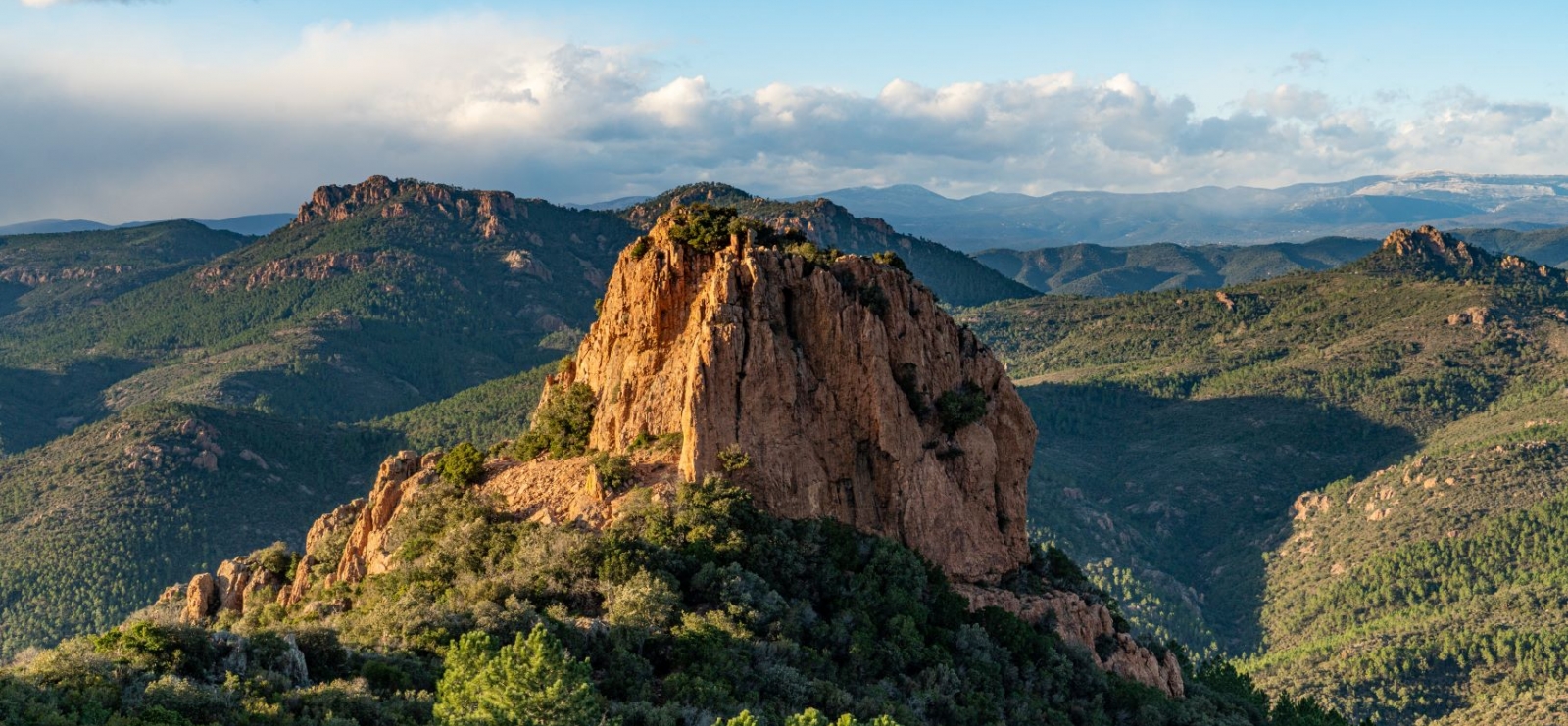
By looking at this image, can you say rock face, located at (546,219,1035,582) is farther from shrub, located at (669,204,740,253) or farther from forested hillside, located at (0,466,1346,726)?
forested hillside, located at (0,466,1346,726)

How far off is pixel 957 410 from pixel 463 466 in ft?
77.3

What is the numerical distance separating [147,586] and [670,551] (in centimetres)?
10467

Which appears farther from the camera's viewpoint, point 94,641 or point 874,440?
point 874,440

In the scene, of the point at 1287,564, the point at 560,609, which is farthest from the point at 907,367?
the point at 1287,564

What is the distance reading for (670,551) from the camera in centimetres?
4697

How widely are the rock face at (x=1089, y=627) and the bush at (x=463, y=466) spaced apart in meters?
23.5

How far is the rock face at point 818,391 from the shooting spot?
2046 inches

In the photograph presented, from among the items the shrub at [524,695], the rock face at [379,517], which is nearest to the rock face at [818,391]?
the rock face at [379,517]

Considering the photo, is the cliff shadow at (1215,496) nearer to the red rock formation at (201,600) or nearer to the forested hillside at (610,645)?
the forested hillside at (610,645)

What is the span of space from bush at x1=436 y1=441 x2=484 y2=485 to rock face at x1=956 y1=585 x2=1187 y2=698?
23.5 meters

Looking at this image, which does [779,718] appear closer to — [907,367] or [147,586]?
[907,367]

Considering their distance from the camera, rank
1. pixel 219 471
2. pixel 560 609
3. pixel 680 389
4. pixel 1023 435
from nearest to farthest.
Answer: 1. pixel 560 609
2. pixel 680 389
3. pixel 1023 435
4. pixel 219 471

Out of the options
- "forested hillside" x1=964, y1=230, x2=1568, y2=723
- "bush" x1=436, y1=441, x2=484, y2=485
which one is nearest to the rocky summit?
"bush" x1=436, y1=441, x2=484, y2=485

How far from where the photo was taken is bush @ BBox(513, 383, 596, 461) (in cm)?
5706
